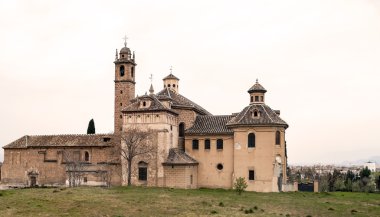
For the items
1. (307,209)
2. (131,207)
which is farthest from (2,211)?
(307,209)

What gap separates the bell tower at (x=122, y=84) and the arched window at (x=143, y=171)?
28.5 ft

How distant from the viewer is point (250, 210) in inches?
1320

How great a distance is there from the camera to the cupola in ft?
185

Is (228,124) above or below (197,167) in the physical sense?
above

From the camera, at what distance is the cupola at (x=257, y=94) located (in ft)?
185

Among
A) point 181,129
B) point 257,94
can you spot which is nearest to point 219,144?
point 181,129

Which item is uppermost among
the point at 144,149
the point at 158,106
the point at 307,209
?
the point at 158,106

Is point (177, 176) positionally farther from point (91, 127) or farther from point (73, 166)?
point (91, 127)

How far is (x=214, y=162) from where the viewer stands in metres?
56.0

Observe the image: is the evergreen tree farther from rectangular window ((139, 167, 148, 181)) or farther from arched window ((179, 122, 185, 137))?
rectangular window ((139, 167, 148, 181))

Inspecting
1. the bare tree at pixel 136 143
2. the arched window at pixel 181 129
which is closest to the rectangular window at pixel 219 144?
the arched window at pixel 181 129

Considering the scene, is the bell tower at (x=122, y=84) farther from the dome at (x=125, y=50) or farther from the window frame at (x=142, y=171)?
the window frame at (x=142, y=171)

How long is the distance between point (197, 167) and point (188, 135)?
3916 mm

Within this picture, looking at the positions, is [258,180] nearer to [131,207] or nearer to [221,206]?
[221,206]
